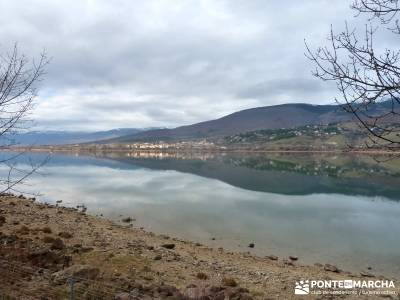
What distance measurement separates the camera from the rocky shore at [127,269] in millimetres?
11719

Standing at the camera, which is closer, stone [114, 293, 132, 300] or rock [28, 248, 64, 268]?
stone [114, 293, 132, 300]

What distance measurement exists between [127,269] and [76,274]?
4319mm

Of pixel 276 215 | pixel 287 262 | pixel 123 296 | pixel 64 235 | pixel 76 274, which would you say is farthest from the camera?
pixel 276 215

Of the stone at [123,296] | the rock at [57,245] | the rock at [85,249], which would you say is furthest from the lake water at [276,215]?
the rock at [85,249]

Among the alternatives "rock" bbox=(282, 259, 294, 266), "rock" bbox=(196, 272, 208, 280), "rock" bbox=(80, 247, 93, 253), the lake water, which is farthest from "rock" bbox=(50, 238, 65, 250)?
"rock" bbox=(282, 259, 294, 266)

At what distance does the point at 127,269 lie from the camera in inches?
671

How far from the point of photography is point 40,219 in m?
28.5

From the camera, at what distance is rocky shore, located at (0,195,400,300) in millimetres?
11719

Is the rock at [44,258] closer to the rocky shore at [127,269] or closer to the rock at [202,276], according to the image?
the rocky shore at [127,269]

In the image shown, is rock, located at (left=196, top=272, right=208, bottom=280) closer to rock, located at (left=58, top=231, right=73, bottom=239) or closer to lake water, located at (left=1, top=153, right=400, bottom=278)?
lake water, located at (left=1, top=153, right=400, bottom=278)

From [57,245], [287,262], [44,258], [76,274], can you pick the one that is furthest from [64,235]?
[287,262]

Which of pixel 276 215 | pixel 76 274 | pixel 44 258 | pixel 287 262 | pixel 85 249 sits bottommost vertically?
pixel 276 215

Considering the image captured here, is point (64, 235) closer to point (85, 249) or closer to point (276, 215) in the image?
point (85, 249)

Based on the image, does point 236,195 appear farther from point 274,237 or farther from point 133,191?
point 274,237
